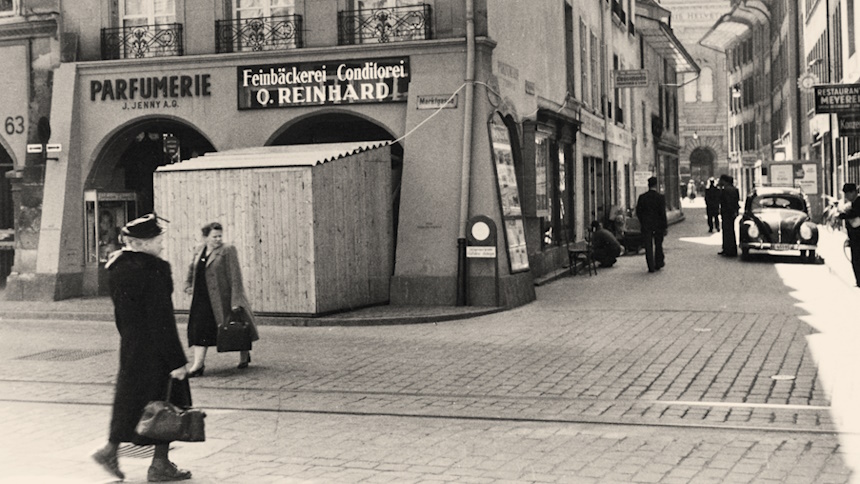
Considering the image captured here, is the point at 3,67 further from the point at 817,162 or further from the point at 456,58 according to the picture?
the point at 817,162

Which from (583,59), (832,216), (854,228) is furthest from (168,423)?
(832,216)

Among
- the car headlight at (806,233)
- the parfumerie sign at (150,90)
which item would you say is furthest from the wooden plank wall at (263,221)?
the car headlight at (806,233)

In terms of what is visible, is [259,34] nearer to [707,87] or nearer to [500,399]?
[500,399]

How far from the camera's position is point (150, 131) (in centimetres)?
2184

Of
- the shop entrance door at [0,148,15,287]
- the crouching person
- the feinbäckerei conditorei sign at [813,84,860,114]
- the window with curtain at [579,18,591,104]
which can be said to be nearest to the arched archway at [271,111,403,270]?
the crouching person

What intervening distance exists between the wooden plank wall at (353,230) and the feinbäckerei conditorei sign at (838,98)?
10.5 m

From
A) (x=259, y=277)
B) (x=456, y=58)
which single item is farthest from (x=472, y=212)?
(x=259, y=277)

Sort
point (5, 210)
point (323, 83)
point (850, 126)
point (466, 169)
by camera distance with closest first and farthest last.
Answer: point (466, 169)
point (323, 83)
point (850, 126)
point (5, 210)

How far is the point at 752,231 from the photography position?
1018 inches

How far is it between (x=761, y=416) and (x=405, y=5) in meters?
11.6

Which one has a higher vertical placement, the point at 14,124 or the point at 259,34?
the point at 259,34

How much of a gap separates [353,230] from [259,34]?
4303mm

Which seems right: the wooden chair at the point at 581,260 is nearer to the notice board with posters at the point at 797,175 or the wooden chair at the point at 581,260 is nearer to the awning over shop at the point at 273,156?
the awning over shop at the point at 273,156

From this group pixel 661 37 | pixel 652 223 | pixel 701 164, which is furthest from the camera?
pixel 701 164
